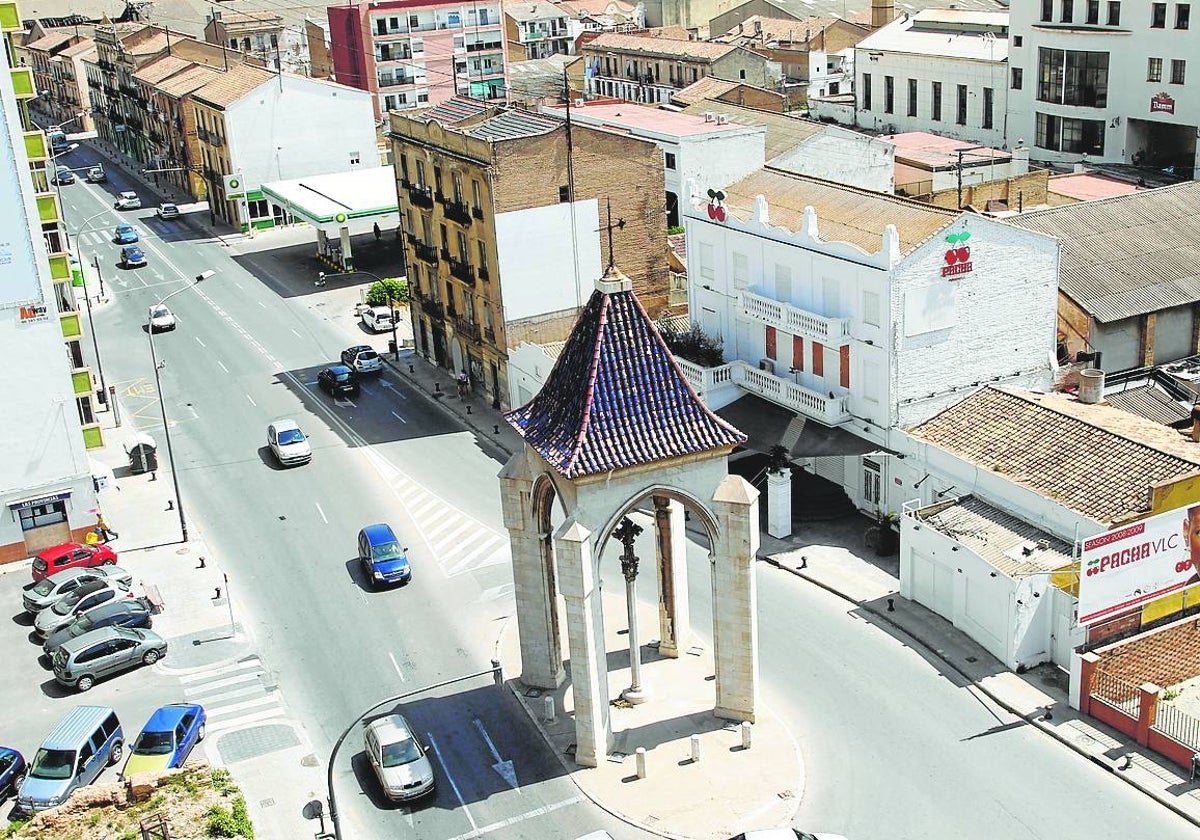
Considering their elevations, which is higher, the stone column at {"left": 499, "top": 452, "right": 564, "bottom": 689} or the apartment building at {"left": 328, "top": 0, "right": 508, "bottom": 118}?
the apartment building at {"left": 328, "top": 0, "right": 508, "bottom": 118}

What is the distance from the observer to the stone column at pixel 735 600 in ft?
143

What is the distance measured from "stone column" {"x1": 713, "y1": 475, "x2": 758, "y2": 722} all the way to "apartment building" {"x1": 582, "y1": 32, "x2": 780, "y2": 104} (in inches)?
3888

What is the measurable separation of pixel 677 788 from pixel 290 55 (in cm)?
15690

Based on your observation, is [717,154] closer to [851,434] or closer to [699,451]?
[851,434]

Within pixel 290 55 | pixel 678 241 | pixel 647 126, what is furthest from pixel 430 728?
pixel 290 55

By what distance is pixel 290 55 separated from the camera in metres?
181

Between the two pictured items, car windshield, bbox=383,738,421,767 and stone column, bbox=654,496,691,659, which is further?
stone column, bbox=654,496,691,659

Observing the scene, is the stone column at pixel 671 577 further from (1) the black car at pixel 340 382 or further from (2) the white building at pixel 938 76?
(2) the white building at pixel 938 76

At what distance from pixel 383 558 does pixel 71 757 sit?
16.5m

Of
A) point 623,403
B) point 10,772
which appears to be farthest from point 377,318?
point 623,403

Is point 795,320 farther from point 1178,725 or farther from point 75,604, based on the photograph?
point 75,604

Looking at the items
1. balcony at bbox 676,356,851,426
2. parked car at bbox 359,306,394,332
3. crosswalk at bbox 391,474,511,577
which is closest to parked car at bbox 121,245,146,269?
parked car at bbox 359,306,394,332

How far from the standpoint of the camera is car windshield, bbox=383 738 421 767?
4394cm

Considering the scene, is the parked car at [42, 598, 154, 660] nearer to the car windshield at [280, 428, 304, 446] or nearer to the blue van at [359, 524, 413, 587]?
the blue van at [359, 524, 413, 587]
